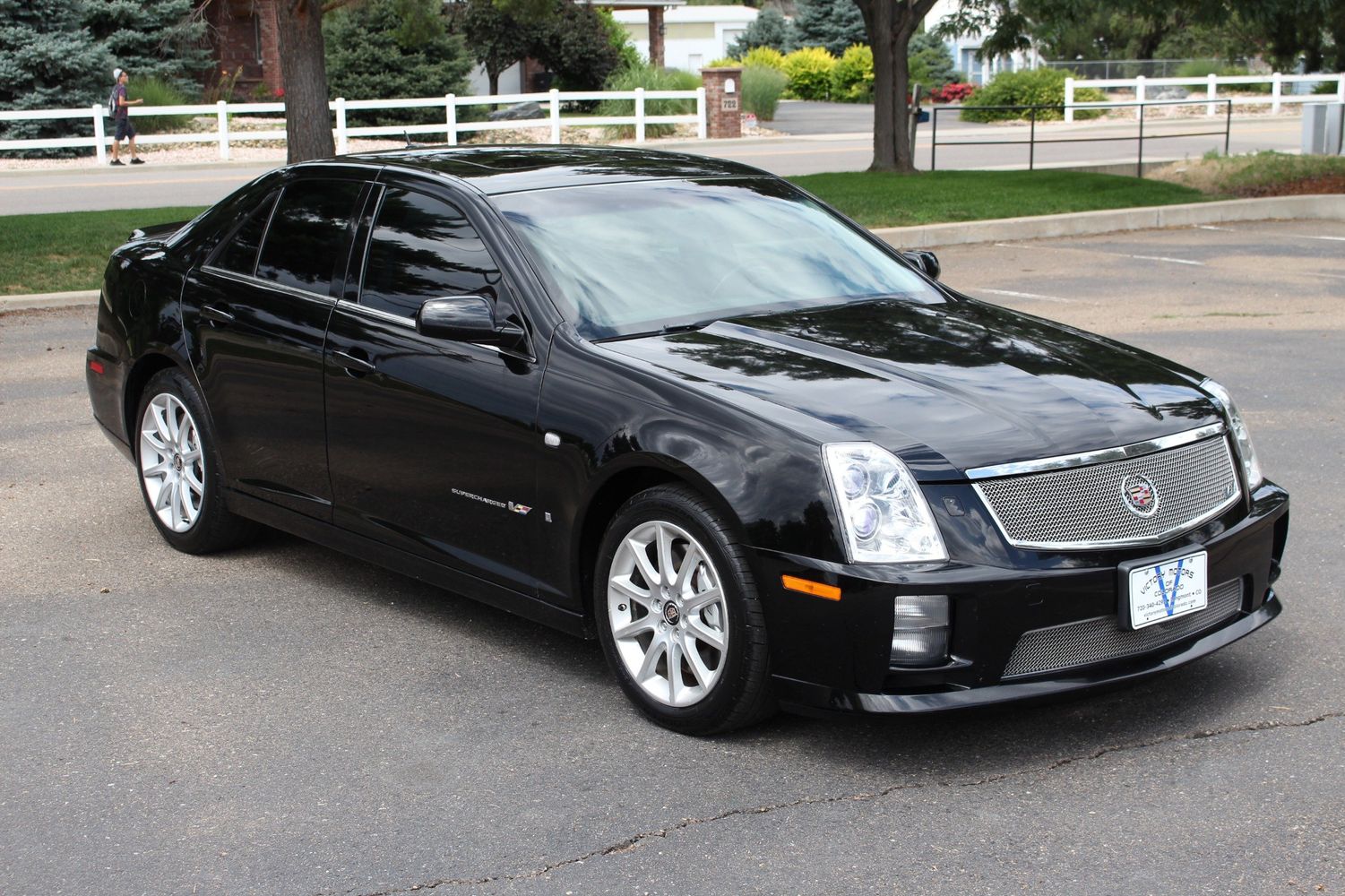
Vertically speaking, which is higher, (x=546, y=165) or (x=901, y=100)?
(x=901, y=100)

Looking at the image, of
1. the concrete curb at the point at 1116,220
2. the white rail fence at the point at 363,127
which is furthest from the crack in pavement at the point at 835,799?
the white rail fence at the point at 363,127

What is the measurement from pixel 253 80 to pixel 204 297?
3899 cm

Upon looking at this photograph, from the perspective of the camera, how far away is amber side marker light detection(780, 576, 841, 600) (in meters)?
4.22

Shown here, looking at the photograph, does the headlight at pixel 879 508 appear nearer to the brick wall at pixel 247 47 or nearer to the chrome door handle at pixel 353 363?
the chrome door handle at pixel 353 363

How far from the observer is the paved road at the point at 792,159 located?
23172 mm

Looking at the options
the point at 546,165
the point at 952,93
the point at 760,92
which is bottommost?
the point at 546,165

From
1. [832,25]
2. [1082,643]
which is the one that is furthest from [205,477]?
[832,25]

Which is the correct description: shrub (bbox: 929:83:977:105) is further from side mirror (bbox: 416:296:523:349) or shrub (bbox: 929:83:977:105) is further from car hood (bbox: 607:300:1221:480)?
side mirror (bbox: 416:296:523:349)

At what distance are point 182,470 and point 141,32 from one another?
3361 centimetres

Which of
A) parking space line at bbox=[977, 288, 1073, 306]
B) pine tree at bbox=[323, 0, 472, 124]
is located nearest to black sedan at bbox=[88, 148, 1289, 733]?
parking space line at bbox=[977, 288, 1073, 306]

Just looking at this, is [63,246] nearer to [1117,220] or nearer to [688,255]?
[1117,220]

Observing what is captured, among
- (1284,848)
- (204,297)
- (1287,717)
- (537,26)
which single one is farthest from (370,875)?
(537,26)

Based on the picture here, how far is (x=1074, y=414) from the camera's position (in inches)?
180

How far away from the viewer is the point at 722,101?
36.7m
